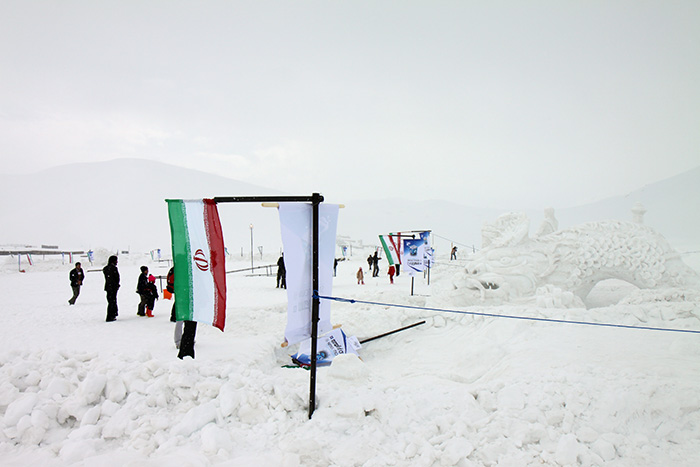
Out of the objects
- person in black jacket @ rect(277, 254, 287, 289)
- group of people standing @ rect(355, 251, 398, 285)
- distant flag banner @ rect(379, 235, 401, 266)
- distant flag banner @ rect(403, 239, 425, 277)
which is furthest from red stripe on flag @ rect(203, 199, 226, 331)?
group of people standing @ rect(355, 251, 398, 285)

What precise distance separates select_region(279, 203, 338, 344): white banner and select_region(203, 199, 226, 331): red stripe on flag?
0.88 m

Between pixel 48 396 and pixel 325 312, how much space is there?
2342mm

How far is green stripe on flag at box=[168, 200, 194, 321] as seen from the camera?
3725 mm

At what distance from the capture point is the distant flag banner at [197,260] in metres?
3.73

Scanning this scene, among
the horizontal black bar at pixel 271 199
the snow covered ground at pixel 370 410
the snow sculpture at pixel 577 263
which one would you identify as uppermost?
the horizontal black bar at pixel 271 199

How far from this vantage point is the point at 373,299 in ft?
29.6

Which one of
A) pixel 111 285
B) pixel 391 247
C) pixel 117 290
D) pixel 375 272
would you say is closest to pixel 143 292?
pixel 117 290

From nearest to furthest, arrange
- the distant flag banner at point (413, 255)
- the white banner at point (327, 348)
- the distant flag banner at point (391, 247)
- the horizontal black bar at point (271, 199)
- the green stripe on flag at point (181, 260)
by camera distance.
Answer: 1. the horizontal black bar at point (271, 199)
2. the green stripe on flag at point (181, 260)
3. the white banner at point (327, 348)
4. the distant flag banner at point (413, 255)
5. the distant flag banner at point (391, 247)

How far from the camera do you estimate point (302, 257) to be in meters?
3.33

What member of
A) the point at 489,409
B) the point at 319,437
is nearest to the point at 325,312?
the point at 319,437

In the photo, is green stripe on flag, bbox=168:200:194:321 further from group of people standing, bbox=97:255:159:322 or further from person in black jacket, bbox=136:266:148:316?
person in black jacket, bbox=136:266:148:316

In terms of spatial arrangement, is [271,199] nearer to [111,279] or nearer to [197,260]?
[197,260]

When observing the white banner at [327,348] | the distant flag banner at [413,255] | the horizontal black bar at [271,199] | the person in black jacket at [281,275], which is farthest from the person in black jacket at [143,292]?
the distant flag banner at [413,255]

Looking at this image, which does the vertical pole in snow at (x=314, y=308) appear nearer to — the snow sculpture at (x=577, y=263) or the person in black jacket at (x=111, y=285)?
the snow sculpture at (x=577, y=263)
